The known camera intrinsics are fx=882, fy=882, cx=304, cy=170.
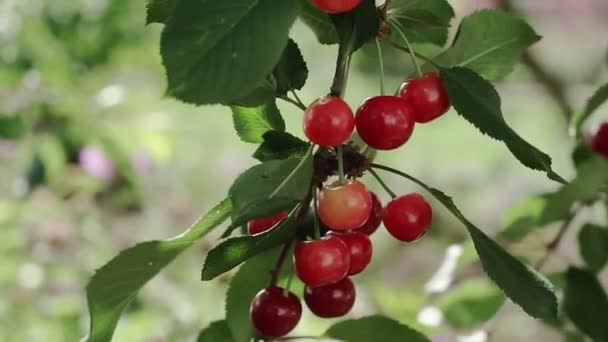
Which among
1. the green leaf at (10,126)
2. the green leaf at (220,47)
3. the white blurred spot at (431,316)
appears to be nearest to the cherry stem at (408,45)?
the green leaf at (220,47)

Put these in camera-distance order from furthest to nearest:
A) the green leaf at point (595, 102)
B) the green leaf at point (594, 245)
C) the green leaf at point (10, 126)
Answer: the green leaf at point (10, 126), the green leaf at point (594, 245), the green leaf at point (595, 102)

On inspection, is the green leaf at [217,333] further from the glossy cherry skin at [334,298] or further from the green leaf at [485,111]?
the green leaf at [485,111]

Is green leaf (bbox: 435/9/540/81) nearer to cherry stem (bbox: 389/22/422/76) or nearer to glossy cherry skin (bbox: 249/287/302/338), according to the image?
cherry stem (bbox: 389/22/422/76)

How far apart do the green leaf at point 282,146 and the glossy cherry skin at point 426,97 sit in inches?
2.5

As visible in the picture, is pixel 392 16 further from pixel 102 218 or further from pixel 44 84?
pixel 102 218

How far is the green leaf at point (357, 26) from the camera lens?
456 mm

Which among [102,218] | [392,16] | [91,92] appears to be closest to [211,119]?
[102,218]

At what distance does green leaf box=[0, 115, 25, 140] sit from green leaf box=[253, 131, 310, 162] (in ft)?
2.74

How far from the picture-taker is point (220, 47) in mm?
392

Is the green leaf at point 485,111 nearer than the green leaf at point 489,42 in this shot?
Yes

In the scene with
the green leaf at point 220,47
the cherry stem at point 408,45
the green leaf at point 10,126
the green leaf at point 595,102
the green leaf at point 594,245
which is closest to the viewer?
the green leaf at point 220,47

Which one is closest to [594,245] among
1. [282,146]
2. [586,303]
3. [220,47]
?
[586,303]

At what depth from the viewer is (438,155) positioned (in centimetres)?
239

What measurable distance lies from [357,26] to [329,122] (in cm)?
5
